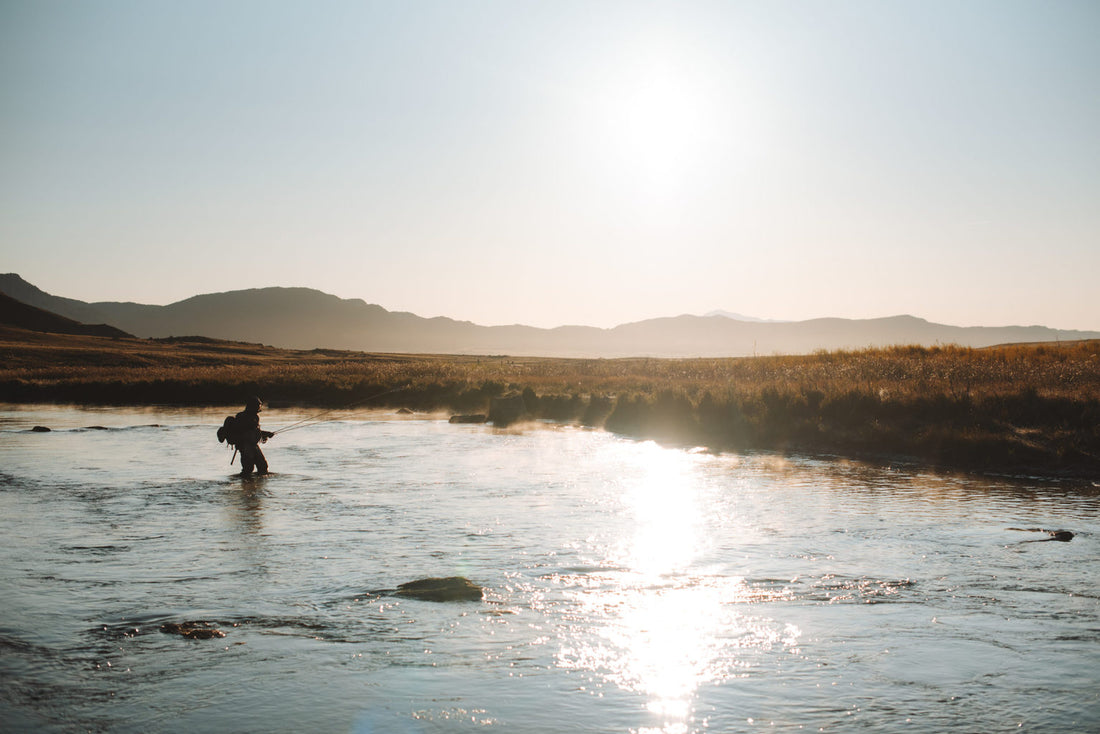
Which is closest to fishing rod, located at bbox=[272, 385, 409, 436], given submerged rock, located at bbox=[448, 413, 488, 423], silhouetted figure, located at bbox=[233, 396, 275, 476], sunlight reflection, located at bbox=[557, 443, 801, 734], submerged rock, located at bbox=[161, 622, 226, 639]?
submerged rock, located at bbox=[448, 413, 488, 423]

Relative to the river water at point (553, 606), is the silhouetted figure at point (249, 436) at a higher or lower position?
higher

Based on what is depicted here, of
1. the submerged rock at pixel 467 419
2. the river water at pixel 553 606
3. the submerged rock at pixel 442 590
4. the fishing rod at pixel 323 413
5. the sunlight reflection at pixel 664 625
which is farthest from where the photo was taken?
the submerged rock at pixel 467 419

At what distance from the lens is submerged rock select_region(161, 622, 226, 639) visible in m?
7.55

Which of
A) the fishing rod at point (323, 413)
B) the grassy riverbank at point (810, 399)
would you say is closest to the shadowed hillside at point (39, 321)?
the grassy riverbank at point (810, 399)

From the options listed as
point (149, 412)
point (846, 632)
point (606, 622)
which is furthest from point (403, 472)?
point (149, 412)

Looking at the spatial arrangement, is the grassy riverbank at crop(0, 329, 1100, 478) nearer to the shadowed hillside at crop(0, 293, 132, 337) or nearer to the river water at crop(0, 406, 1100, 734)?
the river water at crop(0, 406, 1100, 734)

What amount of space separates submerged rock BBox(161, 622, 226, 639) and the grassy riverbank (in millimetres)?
15765

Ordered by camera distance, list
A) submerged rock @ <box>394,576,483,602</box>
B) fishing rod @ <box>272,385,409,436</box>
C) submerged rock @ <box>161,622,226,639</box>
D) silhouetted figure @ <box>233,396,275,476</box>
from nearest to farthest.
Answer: submerged rock @ <box>161,622,226,639</box> < submerged rock @ <box>394,576,483,602</box> < silhouetted figure @ <box>233,396,275,476</box> < fishing rod @ <box>272,385,409,436</box>

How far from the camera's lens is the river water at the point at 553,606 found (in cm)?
620

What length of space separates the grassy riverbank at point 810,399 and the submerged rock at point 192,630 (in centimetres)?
1576

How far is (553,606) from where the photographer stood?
337 inches

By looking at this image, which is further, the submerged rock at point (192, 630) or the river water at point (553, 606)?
the submerged rock at point (192, 630)

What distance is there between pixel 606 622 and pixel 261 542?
5.41 m

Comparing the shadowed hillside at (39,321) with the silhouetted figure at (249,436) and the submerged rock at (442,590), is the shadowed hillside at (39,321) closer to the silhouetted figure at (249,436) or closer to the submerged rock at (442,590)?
the silhouetted figure at (249,436)
